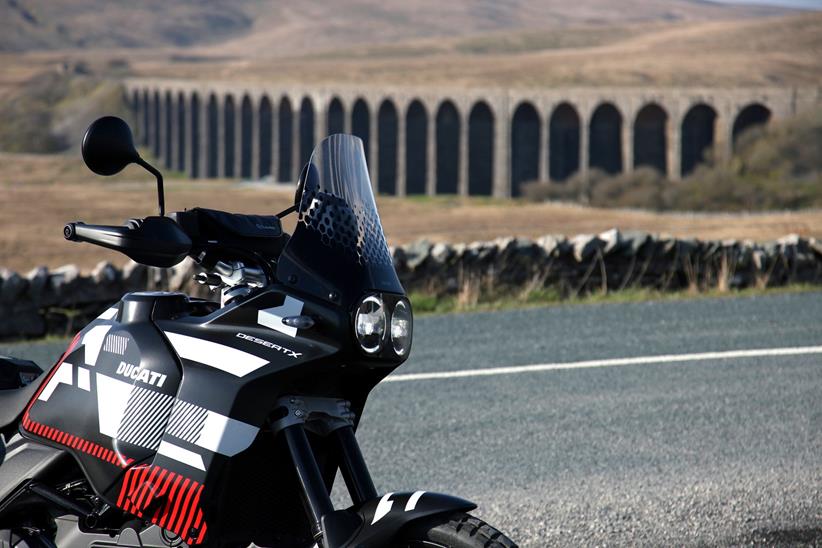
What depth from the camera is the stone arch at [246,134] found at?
7562 cm

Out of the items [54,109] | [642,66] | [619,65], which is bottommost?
[54,109]

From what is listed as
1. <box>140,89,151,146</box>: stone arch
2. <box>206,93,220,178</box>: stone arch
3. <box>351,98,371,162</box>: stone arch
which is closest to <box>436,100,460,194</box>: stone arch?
<box>351,98,371,162</box>: stone arch

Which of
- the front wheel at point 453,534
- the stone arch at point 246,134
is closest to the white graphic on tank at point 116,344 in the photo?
the front wheel at point 453,534

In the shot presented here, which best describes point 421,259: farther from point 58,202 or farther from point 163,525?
point 58,202

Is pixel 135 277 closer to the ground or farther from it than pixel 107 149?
closer to the ground

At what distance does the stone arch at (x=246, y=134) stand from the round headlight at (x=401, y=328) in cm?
7406

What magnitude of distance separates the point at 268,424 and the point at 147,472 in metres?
0.29

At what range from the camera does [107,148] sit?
244 centimetres

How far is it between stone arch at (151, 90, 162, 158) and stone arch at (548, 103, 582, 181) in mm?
38317

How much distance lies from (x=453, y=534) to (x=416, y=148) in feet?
209

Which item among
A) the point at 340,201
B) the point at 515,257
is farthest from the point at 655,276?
the point at 340,201

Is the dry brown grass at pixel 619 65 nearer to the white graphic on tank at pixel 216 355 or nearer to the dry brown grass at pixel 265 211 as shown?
the dry brown grass at pixel 265 211

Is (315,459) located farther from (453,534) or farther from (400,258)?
(400,258)

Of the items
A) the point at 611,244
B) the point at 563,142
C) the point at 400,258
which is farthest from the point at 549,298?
the point at 563,142
